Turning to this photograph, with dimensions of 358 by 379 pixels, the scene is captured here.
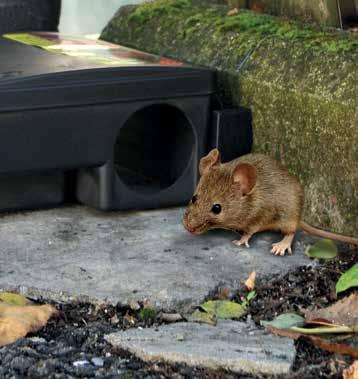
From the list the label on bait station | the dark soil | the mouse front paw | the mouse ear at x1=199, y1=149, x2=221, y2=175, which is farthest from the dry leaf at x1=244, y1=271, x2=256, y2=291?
the label on bait station

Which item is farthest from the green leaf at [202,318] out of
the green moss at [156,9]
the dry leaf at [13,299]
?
the green moss at [156,9]

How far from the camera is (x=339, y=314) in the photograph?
406cm

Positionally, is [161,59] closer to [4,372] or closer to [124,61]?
[124,61]

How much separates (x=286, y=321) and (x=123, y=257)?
0.88 m

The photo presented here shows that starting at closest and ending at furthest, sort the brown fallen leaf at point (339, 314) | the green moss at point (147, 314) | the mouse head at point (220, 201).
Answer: the brown fallen leaf at point (339, 314), the green moss at point (147, 314), the mouse head at point (220, 201)

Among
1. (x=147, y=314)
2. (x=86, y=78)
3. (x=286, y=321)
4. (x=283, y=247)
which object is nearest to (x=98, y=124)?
(x=86, y=78)

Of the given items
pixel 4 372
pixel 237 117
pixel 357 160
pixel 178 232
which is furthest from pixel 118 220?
pixel 4 372

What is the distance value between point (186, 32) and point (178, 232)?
134cm

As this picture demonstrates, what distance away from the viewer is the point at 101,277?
4.42 metres

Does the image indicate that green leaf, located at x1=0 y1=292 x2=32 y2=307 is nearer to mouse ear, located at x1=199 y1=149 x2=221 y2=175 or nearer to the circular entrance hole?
mouse ear, located at x1=199 y1=149 x2=221 y2=175

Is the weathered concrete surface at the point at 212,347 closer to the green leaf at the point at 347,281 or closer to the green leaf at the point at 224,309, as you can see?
the green leaf at the point at 224,309

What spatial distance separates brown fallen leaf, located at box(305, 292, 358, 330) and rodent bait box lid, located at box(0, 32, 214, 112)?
1.46m

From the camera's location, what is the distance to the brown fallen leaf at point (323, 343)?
3746 millimetres

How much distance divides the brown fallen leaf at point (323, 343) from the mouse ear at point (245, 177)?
952 millimetres
